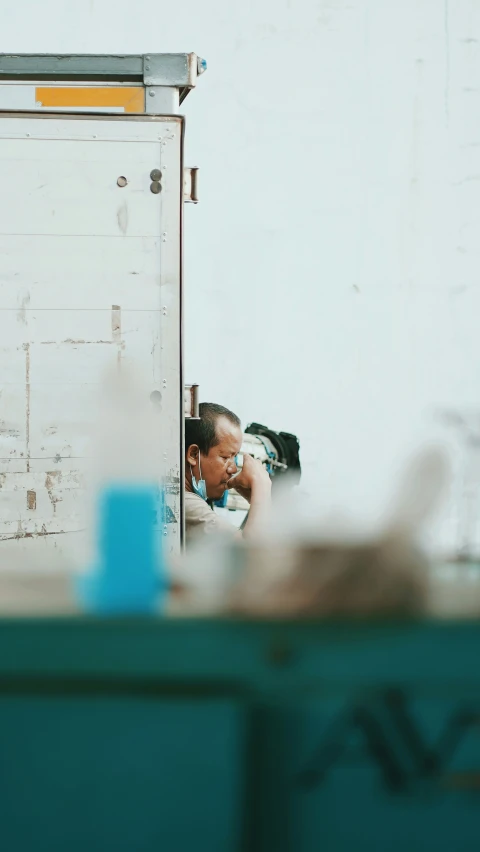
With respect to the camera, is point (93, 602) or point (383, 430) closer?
point (93, 602)

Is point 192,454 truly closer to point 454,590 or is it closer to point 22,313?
point 22,313

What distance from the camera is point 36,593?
1016 mm

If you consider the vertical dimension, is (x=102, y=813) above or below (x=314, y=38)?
below

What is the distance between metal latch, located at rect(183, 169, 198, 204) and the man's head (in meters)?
0.74

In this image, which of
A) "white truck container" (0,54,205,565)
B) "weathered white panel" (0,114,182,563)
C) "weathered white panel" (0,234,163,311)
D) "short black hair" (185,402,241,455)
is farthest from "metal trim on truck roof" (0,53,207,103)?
"short black hair" (185,402,241,455)

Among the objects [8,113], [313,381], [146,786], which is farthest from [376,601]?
[313,381]

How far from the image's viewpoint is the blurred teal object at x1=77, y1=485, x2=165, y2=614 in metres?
0.91

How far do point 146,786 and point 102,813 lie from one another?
0.17ft

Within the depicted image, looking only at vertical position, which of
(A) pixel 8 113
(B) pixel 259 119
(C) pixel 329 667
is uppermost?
(B) pixel 259 119

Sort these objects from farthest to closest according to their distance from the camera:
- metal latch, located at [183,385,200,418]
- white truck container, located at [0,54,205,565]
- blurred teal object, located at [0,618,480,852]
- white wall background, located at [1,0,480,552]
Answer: white wall background, located at [1,0,480,552]
metal latch, located at [183,385,200,418]
white truck container, located at [0,54,205,565]
blurred teal object, located at [0,618,480,852]

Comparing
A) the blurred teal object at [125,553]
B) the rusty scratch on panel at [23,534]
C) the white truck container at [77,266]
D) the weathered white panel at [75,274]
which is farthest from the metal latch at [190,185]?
the blurred teal object at [125,553]

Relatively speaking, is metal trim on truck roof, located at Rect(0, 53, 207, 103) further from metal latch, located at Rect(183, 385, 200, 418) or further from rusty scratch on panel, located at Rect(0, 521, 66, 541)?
rusty scratch on panel, located at Rect(0, 521, 66, 541)

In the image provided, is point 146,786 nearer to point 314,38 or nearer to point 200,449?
point 200,449

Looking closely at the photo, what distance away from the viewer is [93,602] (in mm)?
928
